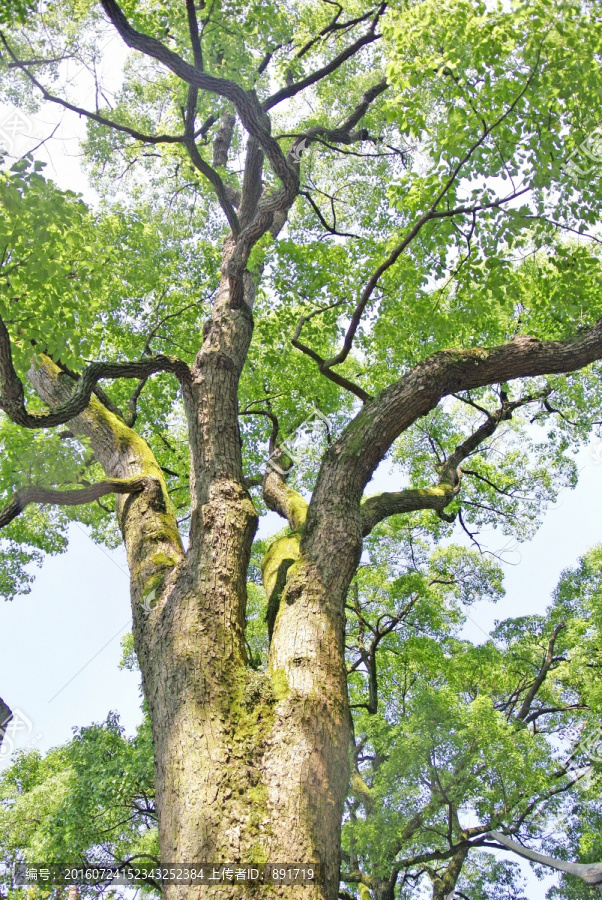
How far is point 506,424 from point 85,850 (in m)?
9.13

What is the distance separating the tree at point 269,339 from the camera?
3.21 metres

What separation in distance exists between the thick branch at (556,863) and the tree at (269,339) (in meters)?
4.49

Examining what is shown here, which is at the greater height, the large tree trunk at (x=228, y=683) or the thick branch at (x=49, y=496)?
the thick branch at (x=49, y=496)

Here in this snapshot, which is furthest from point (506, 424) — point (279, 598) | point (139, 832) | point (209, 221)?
point (139, 832)

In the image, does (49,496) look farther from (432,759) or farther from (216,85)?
(432,759)

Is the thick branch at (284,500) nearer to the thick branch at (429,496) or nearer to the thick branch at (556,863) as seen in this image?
the thick branch at (429,496)

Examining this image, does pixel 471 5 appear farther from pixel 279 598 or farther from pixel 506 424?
pixel 506 424

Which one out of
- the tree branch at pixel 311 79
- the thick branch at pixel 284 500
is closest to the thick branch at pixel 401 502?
the thick branch at pixel 284 500

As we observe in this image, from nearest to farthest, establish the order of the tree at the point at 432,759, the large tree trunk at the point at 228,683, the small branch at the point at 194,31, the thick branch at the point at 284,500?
the large tree trunk at the point at 228,683
the small branch at the point at 194,31
the thick branch at the point at 284,500
the tree at the point at 432,759

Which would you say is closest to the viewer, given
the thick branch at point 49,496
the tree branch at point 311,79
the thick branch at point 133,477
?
the thick branch at point 49,496

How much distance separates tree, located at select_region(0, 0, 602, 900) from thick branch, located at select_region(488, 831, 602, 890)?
4.49 metres

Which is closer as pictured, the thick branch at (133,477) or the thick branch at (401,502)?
the thick branch at (133,477)

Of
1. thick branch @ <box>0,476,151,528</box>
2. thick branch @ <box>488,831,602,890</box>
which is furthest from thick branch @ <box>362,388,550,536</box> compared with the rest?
thick branch @ <box>488,831,602,890</box>

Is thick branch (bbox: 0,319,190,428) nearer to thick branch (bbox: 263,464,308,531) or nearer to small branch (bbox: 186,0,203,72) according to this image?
thick branch (bbox: 263,464,308,531)
